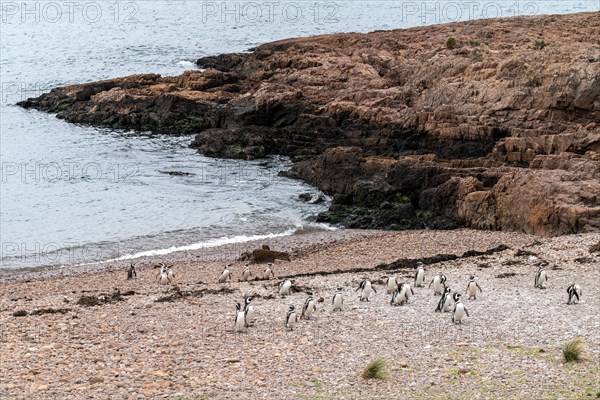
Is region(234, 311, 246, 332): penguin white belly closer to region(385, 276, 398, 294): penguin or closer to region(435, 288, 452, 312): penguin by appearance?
region(435, 288, 452, 312): penguin

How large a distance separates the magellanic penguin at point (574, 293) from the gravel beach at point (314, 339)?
0.22 m

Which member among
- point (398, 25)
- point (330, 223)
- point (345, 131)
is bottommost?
point (330, 223)

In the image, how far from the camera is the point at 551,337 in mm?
21531

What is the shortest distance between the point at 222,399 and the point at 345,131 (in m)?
37.5

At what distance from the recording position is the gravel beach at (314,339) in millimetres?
18203

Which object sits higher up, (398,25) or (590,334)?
(398,25)

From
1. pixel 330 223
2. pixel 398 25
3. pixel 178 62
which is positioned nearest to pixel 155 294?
pixel 330 223

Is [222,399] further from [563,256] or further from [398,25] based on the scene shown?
[398,25]

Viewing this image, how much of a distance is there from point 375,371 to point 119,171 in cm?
4104

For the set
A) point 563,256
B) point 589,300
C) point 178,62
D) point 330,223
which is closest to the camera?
point 589,300

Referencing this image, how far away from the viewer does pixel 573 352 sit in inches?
769

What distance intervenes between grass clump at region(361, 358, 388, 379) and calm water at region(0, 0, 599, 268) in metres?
23.3

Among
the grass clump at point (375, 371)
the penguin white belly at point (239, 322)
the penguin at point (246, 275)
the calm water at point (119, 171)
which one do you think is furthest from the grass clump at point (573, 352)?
the calm water at point (119, 171)

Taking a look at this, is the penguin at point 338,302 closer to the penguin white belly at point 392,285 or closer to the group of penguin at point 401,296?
the group of penguin at point 401,296
